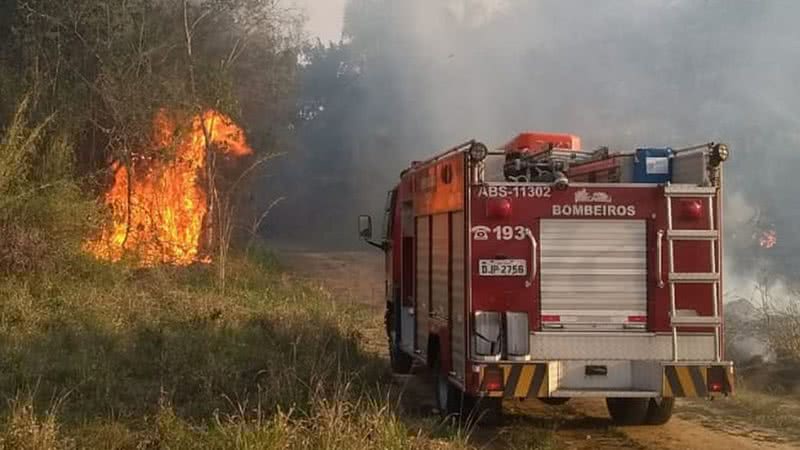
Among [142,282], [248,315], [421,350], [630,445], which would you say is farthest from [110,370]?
[142,282]

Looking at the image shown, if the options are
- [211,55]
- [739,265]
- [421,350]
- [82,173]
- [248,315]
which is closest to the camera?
[421,350]

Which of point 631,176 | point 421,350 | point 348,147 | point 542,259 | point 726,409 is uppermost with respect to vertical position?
point 348,147

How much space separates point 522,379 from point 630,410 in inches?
81.6

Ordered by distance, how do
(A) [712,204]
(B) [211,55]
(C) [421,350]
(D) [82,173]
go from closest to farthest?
1. (A) [712,204]
2. (C) [421,350]
3. (D) [82,173]
4. (B) [211,55]

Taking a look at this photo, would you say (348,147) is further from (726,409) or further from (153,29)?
(726,409)

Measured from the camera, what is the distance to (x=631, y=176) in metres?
9.04

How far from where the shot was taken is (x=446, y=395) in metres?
9.63

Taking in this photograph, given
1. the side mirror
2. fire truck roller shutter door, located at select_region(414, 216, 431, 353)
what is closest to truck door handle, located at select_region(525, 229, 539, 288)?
fire truck roller shutter door, located at select_region(414, 216, 431, 353)

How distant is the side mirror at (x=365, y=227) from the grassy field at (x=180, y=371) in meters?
1.43

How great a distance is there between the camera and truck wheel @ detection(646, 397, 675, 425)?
381 inches

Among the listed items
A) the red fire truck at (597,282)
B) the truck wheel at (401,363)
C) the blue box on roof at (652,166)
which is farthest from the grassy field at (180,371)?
the blue box on roof at (652,166)

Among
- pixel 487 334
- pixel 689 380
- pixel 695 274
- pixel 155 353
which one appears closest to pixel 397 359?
pixel 155 353

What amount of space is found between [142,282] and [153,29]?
7158 millimetres

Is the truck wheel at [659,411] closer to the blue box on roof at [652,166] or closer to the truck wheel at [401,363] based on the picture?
the blue box on roof at [652,166]
